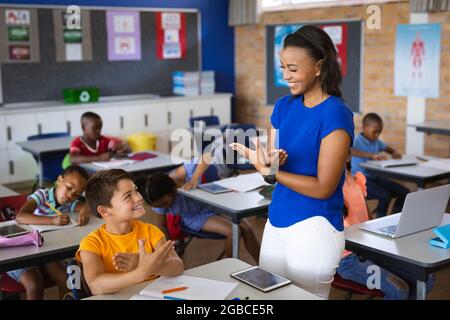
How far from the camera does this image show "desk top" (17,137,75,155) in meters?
5.01

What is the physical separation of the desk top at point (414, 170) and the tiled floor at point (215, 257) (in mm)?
689

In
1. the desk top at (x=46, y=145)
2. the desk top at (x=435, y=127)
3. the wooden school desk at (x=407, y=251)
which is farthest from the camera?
the desk top at (x=435, y=127)

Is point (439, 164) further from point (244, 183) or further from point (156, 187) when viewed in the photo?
point (156, 187)

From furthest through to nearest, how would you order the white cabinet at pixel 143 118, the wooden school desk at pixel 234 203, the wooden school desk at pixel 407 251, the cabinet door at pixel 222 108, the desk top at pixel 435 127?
the cabinet door at pixel 222 108
the white cabinet at pixel 143 118
the desk top at pixel 435 127
the wooden school desk at pixel 234 203
the wooden school desk at pixel 407 251

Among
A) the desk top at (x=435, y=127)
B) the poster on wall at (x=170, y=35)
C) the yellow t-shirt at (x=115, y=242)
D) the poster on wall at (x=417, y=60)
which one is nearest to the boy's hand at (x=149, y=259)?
the yellow t-shirt at (x=115, y=242)

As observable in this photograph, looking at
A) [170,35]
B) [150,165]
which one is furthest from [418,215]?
[170,35]

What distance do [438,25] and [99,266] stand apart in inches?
204

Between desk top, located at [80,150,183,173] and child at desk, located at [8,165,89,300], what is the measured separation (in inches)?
46.0

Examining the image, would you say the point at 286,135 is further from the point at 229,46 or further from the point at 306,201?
the point at 229,46

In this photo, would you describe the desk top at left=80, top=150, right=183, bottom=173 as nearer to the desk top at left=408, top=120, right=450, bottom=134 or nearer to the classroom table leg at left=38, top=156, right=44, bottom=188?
the classroom table leg at left=38, top=156, right=44, bottom=188

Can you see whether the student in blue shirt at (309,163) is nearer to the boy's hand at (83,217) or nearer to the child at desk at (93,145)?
the boy's hand at (83,217)

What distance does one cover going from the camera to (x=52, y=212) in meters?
3.03

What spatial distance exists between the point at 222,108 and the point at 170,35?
A: 1279mm

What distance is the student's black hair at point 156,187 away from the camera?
131 inches
